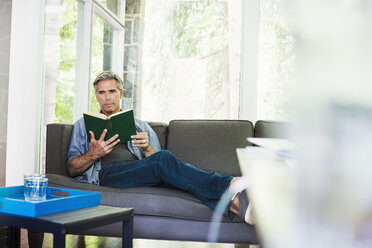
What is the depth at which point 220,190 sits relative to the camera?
1.80 meters

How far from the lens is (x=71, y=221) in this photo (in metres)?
1.19

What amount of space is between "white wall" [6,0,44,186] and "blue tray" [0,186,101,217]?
4.57ft

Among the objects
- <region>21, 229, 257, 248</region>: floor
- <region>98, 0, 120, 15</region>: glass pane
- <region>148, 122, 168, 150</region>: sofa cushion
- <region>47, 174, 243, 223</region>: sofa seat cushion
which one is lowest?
<region>21, 229, 257, 248</region>: floor

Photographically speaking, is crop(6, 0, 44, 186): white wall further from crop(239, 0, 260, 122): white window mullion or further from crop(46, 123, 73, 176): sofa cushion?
crop(239, 0, 260, 122): white window mullion

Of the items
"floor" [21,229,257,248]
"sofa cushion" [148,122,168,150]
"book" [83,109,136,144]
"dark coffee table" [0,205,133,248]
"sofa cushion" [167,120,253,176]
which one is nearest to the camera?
"dark coffee table" [0,205,133,248]

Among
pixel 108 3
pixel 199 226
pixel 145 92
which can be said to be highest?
pixel 108 3

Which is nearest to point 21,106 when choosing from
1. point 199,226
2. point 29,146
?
point 29,146

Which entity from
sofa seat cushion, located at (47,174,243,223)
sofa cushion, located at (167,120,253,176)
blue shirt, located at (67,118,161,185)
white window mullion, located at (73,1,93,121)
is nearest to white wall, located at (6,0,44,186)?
white window mullion, located at (73,1,93,121)

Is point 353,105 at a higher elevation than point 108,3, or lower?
lower

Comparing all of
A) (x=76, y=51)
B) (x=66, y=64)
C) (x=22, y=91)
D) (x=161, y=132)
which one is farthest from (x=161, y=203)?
(x=76, y=51)

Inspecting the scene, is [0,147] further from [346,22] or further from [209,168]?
→ [346,22]

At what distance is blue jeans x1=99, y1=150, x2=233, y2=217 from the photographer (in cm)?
182

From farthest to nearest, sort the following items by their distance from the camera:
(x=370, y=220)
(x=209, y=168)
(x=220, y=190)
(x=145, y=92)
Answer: (x=145, y=92) → (x=209, y=168) → (x=220, y=190) → (x=370, y=220)

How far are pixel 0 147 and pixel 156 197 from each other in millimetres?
1478
